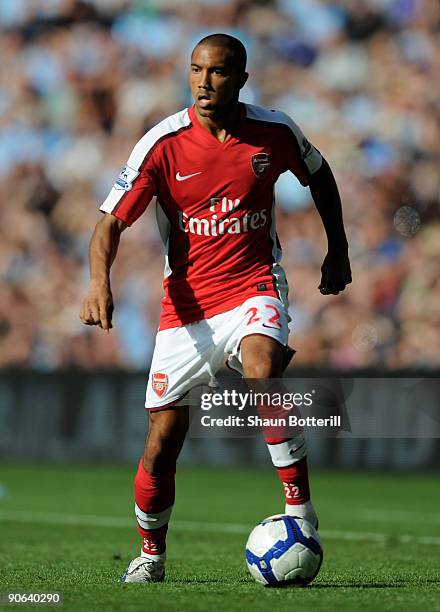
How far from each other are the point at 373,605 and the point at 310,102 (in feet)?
48.3

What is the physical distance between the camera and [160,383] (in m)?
5.72

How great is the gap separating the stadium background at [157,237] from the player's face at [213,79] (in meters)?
6.84

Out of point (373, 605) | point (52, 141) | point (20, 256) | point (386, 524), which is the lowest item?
point (386, 524)

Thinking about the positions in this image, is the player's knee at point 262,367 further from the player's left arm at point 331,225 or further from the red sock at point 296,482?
the player's left arm at point 331,225

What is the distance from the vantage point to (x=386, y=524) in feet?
34.1

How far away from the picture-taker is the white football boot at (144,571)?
18.6 ft

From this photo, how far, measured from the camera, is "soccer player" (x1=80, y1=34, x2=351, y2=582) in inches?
219

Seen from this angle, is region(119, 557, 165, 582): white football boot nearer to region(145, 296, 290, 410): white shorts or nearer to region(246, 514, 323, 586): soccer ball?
region(246, 514, 323, 586): soccer ball

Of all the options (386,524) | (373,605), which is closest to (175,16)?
(386,524)

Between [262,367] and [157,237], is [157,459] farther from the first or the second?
[157,237]

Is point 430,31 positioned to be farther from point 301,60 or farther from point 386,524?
point 386,524

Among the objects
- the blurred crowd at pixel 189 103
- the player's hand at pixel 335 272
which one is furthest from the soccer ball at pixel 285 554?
the blurred crowd at pixel 189 103

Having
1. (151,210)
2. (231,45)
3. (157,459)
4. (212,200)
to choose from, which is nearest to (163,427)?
(157,459)

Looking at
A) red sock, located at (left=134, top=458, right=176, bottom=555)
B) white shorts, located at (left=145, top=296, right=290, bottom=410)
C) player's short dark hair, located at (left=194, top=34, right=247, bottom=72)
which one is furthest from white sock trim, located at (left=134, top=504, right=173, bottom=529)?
player's short dark hair, located at (left=194, top=34, right=247, bottom=72)
